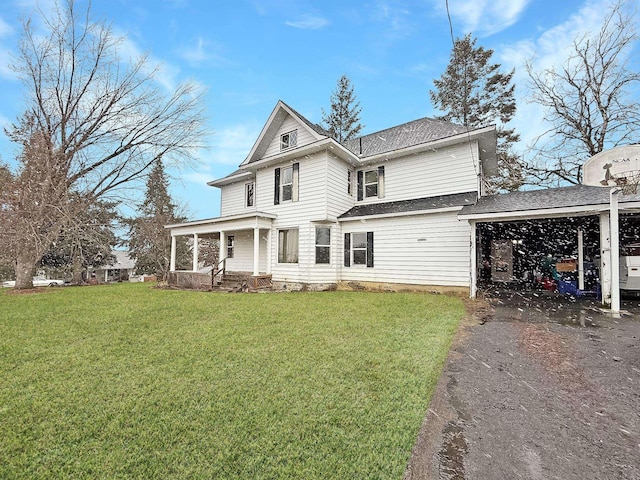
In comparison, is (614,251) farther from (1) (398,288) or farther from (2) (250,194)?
(2) (250,194)

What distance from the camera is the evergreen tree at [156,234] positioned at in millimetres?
20844

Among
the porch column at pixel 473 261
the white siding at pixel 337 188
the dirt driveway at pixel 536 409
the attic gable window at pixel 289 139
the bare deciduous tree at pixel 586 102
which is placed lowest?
the dirt driveway at pixel 536 409

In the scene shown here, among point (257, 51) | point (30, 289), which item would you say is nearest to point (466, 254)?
point (257, 51)

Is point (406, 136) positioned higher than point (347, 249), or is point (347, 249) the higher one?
point (406, 136)

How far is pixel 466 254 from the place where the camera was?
9758 mm

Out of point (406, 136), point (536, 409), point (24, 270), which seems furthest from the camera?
point (406, 136)

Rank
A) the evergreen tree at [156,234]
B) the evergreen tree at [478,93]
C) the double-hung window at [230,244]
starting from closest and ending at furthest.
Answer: the double-hung window at [230,244]
the evergreen tree at [156,234]
the evergreen tree at [478,93]

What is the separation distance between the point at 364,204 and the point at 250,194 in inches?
241

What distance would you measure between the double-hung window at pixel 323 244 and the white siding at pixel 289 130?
12.0 feet

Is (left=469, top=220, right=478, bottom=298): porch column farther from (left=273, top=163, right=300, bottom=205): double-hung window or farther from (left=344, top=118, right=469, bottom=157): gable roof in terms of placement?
(left=273, top=163, right=300, bottom=205): double-hung window

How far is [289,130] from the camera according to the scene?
13.1m

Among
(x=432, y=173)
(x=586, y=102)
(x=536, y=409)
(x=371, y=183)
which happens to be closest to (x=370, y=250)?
(x=371, y=183)

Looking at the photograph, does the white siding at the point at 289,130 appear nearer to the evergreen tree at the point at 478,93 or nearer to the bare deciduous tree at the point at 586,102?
the bare deciduous tree at the point at 586,102

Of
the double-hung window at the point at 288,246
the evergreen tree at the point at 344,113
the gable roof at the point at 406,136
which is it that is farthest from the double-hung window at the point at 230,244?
the evergreen tree at the point at 344,113
